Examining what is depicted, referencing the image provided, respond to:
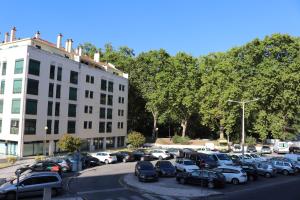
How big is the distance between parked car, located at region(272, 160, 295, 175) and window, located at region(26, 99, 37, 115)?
110 ft

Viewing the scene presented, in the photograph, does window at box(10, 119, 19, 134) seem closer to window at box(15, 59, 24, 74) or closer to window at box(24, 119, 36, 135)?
window at box(24, 119, 36, 135)

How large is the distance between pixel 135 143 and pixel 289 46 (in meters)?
37.5

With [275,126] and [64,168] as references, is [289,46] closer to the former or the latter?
[275,126]

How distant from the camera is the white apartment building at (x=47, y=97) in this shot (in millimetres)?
50469

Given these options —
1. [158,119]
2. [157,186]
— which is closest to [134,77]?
[158,119]

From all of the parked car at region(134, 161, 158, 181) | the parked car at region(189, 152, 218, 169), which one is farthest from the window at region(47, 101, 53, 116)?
the parked car at region(134, 161, 158, 181)

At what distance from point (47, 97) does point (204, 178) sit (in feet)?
108

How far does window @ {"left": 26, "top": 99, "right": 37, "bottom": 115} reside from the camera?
50650mm

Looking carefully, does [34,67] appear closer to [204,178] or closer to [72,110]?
[72,110]

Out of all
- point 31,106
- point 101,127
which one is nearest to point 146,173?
point 31,106

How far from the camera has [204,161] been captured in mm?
40156

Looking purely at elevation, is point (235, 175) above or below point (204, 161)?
below

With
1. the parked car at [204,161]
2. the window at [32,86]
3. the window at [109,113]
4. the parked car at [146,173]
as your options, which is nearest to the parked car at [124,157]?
the parked car at [204,161]

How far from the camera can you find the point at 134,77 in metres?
85.2
